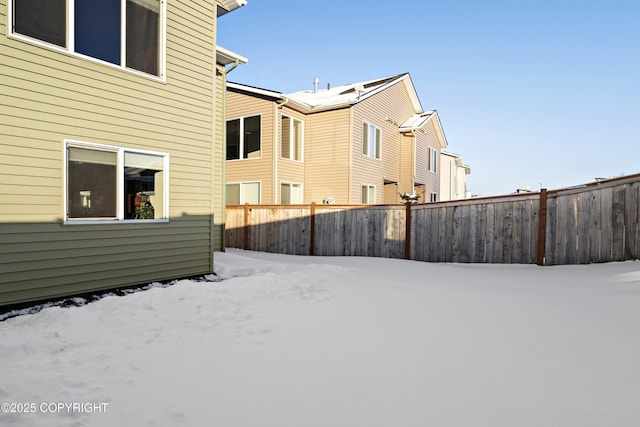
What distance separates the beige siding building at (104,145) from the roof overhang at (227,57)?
1056mm

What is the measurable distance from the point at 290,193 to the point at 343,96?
17.7 ft

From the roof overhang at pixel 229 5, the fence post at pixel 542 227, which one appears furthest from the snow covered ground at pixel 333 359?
the roof overhang at pixel 229 5

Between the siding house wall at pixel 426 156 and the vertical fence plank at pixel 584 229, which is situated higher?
the siding house wall at pixel 426 156

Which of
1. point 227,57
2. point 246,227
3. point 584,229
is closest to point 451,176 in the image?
Answer: point 246,227

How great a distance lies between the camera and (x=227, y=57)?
925cm

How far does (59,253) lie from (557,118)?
25.3 meters

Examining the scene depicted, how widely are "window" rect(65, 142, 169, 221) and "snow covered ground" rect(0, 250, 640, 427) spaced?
69.7 inches

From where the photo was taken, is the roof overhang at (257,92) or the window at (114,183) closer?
the window at (114,183)

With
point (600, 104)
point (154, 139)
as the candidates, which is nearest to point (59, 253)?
point (154, 139)

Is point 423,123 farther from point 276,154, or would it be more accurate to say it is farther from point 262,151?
point 262,151

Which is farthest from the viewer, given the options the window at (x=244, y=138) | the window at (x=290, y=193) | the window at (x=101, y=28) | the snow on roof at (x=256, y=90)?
the window at (x=290, y=193)

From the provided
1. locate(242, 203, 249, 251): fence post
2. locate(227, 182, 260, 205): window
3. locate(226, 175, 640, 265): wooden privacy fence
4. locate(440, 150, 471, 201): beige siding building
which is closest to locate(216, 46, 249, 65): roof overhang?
locate(226, 175, 640, 265): wooden privacy fence

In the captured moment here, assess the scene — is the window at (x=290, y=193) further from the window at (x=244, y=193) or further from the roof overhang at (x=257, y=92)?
the roof overhang at (x=257, y=92)

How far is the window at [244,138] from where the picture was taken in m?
14.8
